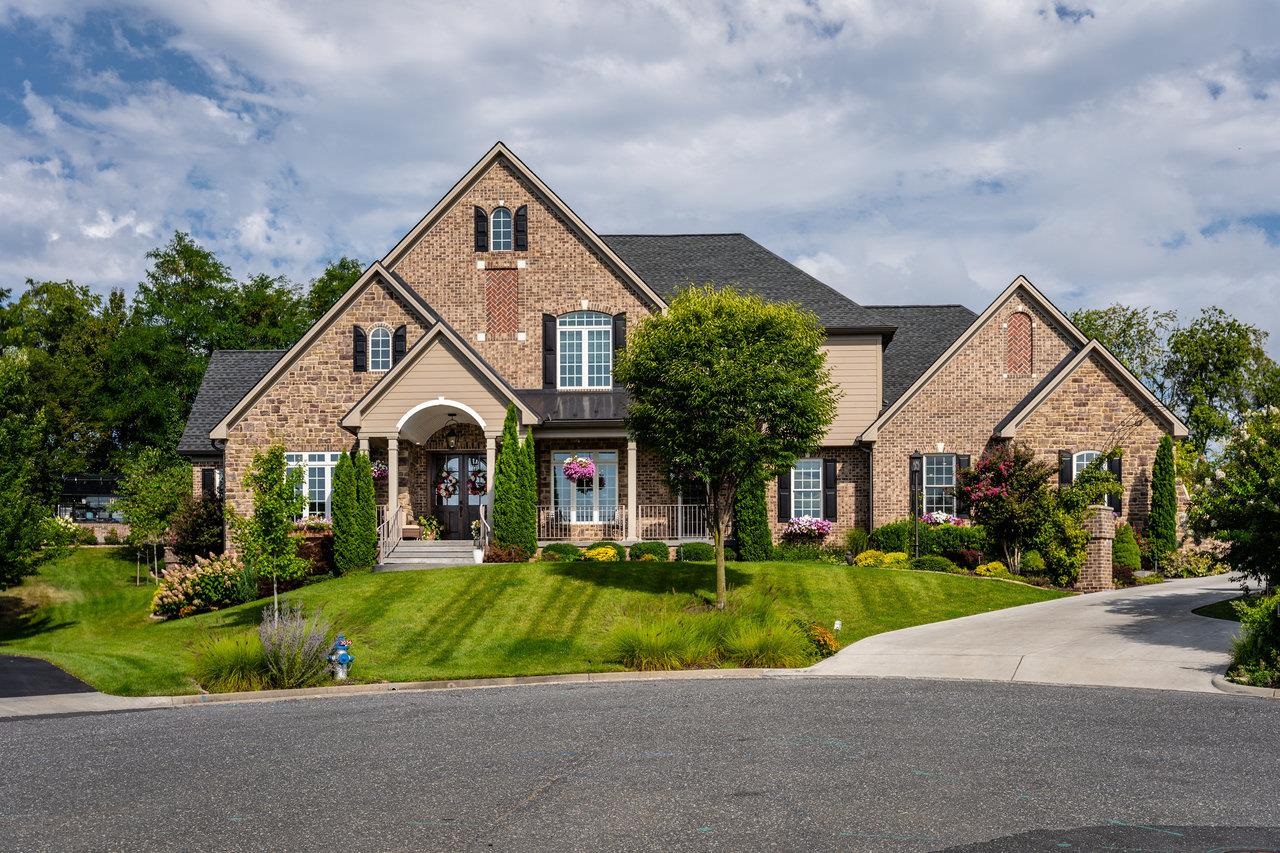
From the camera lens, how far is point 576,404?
31.9m

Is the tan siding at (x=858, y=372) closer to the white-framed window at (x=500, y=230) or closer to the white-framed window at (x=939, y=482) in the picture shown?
the white-framed window at (x=939, y=482)

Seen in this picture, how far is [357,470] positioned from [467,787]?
2010cm

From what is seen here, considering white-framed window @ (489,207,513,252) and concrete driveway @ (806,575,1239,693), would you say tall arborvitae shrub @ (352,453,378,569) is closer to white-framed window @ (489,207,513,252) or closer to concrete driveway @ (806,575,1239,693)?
white-framed window @ (489,207,513,252)

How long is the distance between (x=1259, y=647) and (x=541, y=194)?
23052mm

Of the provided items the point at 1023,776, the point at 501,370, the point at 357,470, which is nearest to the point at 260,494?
the point at 357,470

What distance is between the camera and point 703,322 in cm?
2308

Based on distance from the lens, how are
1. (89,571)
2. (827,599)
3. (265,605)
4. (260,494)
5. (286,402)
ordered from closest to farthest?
(260,494) → (827,599) → (265,605) → (286,402) → (89,571)

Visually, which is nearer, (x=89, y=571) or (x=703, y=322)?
(x=703, y=322)

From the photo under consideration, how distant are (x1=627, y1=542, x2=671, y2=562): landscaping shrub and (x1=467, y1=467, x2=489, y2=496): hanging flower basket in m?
5.44

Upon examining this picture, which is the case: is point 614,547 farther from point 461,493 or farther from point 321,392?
point 321,392

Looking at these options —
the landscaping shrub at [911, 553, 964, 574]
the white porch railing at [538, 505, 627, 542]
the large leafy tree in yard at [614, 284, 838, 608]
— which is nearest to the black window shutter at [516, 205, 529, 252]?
the white porch railing at [538, 505, 627, 542]

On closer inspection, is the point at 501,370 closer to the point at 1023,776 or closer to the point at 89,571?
the point at 89,571

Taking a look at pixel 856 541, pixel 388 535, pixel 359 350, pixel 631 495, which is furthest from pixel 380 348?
pixel 856 541

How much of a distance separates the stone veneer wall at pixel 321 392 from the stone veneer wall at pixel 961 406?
14684 millimetres
